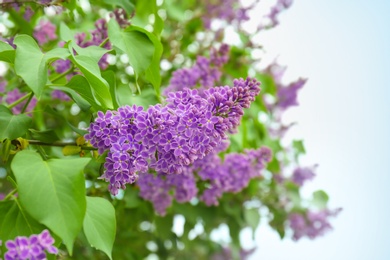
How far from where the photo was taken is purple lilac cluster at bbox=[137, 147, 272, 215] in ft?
4.95

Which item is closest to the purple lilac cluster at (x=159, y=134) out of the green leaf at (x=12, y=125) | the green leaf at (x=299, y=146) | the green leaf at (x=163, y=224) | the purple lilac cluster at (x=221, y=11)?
the green leaf at (x=12, y=125)

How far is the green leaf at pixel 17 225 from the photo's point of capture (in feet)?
3.01

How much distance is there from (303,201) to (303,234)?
0.58 feet

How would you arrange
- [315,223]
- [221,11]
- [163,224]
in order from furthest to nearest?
[315,223]
[221,11]
[163,224]

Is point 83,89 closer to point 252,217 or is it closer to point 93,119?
point 93,119

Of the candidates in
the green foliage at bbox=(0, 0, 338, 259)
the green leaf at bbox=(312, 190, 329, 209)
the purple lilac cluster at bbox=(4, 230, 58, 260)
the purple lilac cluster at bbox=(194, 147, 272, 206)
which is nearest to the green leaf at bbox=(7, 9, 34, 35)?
the green foliage at bbox=(0, 0, 338, 259)

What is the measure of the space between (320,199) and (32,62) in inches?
73.3

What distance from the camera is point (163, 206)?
1657mm

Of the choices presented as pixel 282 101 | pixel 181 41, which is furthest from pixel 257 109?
pixel 181 41

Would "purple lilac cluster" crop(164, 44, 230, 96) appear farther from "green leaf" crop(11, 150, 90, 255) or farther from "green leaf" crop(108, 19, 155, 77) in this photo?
"green leaf" crop(11, 150, 90, 255)

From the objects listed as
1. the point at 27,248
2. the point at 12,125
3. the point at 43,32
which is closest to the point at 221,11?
the point at 43,32

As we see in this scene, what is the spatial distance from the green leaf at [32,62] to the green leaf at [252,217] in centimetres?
130

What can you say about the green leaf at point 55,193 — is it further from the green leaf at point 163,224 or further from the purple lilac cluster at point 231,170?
the green leaf at point 163,224

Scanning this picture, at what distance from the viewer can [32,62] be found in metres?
0.90
